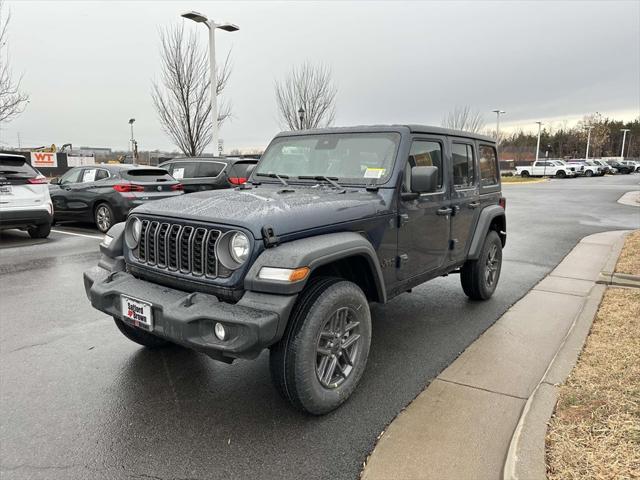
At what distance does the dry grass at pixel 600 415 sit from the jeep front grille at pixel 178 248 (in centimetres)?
221


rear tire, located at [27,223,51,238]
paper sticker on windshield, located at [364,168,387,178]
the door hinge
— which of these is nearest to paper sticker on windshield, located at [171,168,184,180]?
rear tire, located at [27,223,51,238]

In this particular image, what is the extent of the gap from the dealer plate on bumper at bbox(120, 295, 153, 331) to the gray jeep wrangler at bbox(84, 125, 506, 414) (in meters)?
0.01

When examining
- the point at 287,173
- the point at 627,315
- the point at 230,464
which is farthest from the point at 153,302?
the point at 627,315

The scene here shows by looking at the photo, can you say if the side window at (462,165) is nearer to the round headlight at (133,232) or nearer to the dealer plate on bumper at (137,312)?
the round headlight at (133,232)

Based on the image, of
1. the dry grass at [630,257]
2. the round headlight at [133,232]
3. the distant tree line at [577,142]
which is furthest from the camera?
the distant tree line at [577,142]

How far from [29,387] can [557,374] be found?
12.8ft

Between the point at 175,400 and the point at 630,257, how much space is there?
740 centimetres

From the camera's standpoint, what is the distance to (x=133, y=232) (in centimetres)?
343

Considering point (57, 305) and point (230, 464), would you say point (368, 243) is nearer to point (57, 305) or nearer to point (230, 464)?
point (230, 464)

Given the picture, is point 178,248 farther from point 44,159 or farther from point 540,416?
point 44,159

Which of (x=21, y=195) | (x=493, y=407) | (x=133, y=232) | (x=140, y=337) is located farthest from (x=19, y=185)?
(x=493, y=407)

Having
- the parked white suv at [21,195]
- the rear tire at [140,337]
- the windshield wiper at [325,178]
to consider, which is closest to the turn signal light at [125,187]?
the parked white suv at [21,195]

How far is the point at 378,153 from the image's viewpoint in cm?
385

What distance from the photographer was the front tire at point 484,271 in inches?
204
